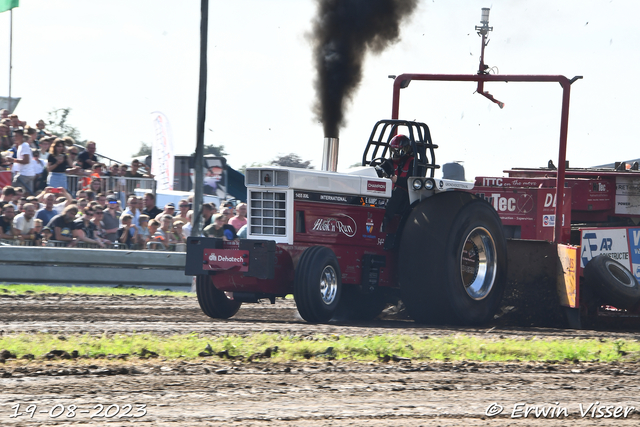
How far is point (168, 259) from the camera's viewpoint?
13.2 m

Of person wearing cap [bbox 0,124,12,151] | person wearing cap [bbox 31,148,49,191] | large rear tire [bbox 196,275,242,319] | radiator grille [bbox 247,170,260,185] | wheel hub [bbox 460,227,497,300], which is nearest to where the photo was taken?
radiator grille [bbox 247,170,260,185]

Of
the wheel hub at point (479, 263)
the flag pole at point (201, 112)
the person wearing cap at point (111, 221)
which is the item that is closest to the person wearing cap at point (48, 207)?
the person wearing cap at point (111, 221)

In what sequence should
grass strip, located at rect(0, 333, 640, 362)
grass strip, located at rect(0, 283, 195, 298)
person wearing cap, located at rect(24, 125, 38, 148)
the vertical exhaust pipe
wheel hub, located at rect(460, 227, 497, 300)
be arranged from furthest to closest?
1. person wearing cap, located at rect(24, 125, 38, 148)
2. grass strip, located at rect(0, 283, 195, 298)
3. the vertical exhaust pipe
4. wheel hub, located at rect(460, 227, 497, 300)
5. grass strip, located at rect(0, 333, 640, 362)

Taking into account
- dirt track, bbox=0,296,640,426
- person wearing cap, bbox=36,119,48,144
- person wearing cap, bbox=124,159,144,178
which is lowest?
dirt track, bbox=0,296,640,426

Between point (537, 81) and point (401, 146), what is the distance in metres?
1.84

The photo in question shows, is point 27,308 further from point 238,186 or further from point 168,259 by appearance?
point 238,186

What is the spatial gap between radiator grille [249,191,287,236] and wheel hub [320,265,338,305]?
0.61m

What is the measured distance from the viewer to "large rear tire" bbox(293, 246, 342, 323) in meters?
8.73

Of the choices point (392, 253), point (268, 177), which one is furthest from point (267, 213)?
point (392, 253)

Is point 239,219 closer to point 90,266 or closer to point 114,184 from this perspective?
point 90,266

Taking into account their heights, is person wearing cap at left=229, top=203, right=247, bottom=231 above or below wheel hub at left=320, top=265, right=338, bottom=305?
above

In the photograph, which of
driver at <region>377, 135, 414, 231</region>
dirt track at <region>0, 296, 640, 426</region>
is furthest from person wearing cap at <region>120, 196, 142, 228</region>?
dirt track at <region>0, 296, 640, 426</region>

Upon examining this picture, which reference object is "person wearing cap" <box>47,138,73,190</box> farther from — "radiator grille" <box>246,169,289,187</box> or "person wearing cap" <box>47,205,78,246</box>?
"radiator grille" <box>246,169,289,187</box>

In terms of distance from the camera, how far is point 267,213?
9367mm
